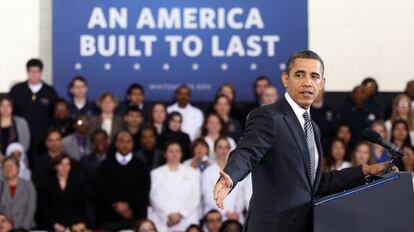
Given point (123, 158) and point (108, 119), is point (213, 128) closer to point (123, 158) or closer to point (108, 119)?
point (123, 158)

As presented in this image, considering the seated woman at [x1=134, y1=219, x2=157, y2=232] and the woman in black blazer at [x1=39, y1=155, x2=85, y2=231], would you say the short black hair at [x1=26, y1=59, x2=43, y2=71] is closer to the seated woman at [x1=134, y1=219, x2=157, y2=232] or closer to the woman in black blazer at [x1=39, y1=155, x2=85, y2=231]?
the woman in black blazer at [x1=39, y1=155, x2=85, y2=231]

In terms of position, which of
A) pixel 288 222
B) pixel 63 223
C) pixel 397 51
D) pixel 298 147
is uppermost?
pixel 397 51

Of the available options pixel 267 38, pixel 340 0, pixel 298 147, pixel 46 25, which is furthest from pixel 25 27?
pixel 298 147

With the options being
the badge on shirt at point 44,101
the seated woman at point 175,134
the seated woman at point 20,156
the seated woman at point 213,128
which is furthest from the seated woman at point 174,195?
the badge on shirt at point 44,101

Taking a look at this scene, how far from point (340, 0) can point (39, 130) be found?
155 inches

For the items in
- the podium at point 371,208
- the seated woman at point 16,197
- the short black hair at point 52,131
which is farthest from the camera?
the short black hair at point 52,131

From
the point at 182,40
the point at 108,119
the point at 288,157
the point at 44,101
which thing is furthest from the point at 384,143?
the point at 182,40

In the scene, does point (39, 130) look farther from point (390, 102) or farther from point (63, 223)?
point (390, 102)

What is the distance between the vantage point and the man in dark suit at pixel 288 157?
3426mm

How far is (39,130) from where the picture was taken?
9102mm

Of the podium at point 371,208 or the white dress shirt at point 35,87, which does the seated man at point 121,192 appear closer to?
the white dress shirt at point 35,87

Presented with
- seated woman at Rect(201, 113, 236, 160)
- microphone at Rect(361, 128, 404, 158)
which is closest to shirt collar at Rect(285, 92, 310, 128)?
microphone at Rect(361, 128, 404, 158)

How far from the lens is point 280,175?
347 centimetres

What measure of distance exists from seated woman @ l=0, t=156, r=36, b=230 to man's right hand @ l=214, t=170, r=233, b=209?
5.22 m
